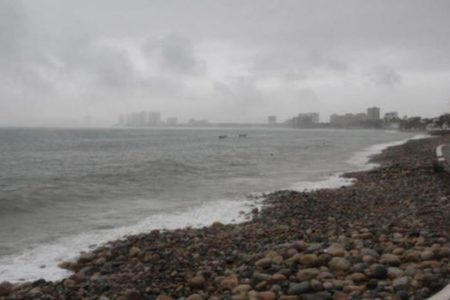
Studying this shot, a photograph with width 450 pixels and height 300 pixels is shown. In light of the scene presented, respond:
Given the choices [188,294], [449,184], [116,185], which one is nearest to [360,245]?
[188,294]

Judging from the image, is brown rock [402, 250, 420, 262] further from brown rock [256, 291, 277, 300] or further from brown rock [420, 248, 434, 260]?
brown rock [256, 291, 277, 300]

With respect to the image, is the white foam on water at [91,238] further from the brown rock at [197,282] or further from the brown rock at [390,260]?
the brown rock at [390,260]

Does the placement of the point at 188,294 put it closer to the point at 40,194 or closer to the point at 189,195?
the point at 189,195

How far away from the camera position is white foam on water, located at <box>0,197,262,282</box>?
985 cm

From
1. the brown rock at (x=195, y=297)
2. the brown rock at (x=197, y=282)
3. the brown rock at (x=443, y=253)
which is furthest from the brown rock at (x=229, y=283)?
the brown rock at (x=443, y=253)

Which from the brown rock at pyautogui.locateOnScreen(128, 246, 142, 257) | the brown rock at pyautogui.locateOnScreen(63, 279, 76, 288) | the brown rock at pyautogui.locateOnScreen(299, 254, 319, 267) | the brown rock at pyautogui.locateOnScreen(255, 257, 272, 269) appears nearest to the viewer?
the brown rock at pyautogui.locateOnScreen(299, 254, 319, 267)

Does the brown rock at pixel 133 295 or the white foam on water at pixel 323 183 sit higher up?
the brown rock at pixel 133 295

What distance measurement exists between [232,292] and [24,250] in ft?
23.1

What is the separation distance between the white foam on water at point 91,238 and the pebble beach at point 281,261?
2.02ft

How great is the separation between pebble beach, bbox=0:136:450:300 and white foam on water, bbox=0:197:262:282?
0.62 metres

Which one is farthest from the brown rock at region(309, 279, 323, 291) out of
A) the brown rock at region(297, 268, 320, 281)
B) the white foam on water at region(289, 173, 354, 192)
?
the white foam on water at region(289, 173, 354, 192)

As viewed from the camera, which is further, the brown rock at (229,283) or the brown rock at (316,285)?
the brown rock at (229,283)

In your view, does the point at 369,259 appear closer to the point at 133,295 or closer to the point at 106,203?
the point at 133,295

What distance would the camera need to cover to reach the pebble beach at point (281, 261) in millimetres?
6902
